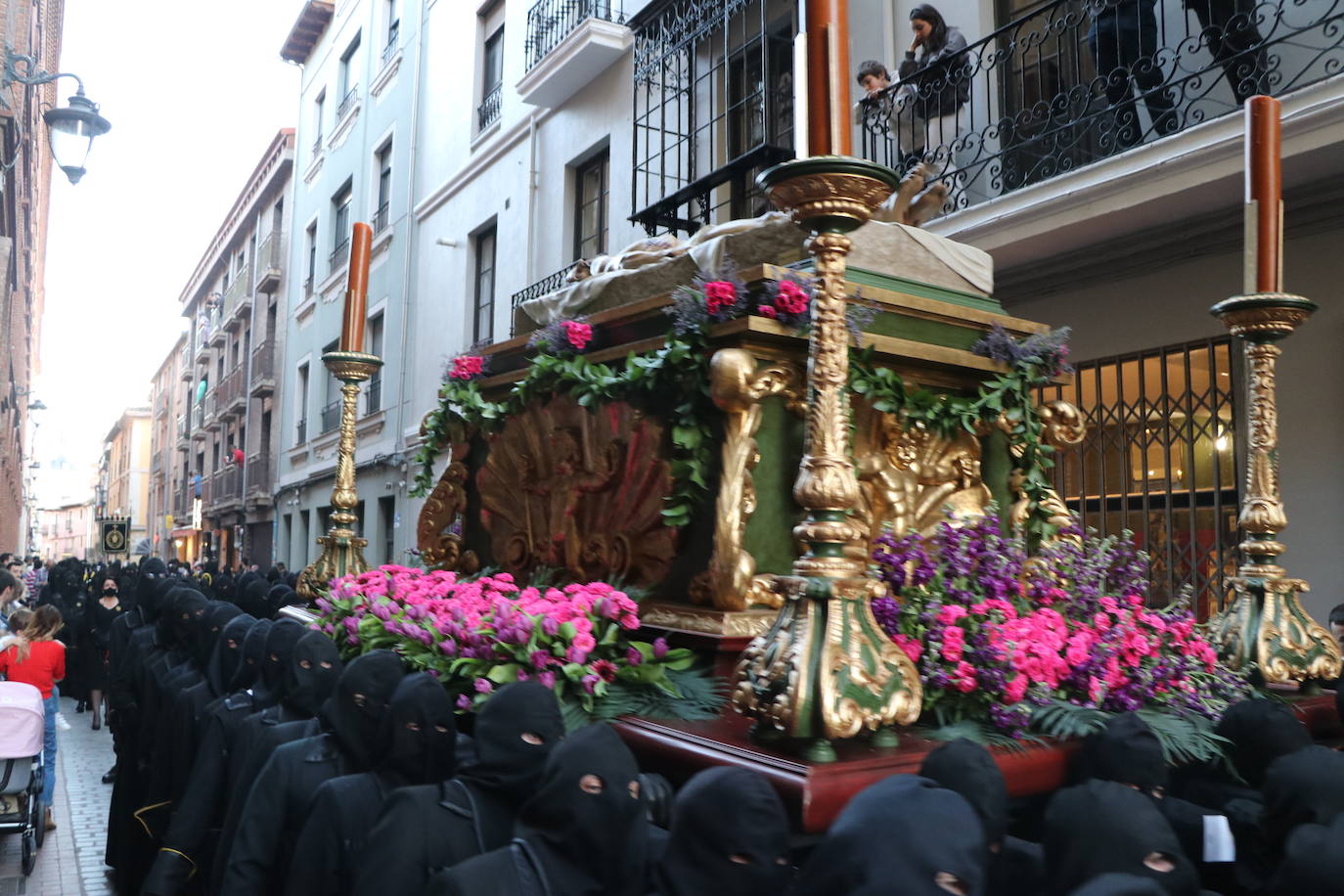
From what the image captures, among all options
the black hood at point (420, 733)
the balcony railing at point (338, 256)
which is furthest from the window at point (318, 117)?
the black hood at point (420, 733)

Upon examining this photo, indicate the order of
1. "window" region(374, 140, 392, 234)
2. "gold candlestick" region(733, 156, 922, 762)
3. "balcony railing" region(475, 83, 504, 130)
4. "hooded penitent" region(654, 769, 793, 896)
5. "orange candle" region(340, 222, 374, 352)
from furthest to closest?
1. "window" region(374, 140, 392, 234)
2. "balcony railing" region(475, 83, 504, 130)
3. "orange candle" region(340, 222, 374, 352)
4. "gold candlestick" region(733, 156, 922, 762)
5. "hooded penitent" region(654, 769, 793, 896)

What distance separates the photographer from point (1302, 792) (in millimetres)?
2488

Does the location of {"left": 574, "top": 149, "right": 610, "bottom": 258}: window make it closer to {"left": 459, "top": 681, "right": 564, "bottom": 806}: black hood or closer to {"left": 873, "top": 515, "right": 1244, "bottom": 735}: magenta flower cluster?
{"left": 873, "top": 515, "right": 1244, "bottom": 735}: magenta flower cluster

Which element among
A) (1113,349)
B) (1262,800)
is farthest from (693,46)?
(1262,800)

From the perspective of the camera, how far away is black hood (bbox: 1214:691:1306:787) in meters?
3.04

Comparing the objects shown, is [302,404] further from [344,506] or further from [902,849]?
[902,849]

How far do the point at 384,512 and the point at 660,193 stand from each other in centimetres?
804

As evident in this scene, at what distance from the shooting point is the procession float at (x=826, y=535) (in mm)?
2756

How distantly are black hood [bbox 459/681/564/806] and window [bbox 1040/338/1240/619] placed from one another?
18.6ft

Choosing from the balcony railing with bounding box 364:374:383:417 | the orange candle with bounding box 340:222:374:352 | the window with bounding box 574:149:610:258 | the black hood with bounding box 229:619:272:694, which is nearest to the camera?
the black hood with bounding box 229:619:272:694

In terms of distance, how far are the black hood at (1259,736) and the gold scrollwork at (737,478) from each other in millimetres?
1372

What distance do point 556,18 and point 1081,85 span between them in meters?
8.17

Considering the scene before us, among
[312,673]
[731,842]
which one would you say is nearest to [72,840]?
[312,673]

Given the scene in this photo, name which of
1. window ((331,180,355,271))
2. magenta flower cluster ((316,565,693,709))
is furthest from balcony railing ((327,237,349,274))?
magenta flower cluster ((316,565,693,709))
